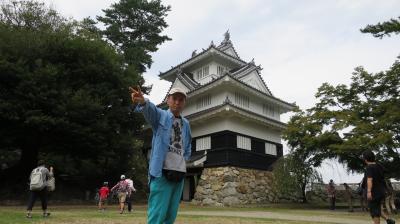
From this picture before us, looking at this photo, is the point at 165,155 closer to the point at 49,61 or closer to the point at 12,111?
the point at 12,111

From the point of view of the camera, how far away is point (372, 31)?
10445mm

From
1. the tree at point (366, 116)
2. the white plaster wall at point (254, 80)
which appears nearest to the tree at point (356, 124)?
the tree at point (366, 116)

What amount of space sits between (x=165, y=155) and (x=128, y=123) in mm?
22658

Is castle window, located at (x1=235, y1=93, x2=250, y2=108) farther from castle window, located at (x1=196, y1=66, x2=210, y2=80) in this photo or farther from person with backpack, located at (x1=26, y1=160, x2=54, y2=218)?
person with backpack, located at (x1=26, y1=160, x2=54, y2=218)

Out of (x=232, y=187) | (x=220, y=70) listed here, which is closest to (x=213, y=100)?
(x=220, y=70)

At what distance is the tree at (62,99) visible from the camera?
20.8m

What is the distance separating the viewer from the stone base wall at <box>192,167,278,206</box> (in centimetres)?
2553

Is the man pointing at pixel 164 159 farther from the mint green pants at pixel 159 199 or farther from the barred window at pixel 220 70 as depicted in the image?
the barred window at pixel 220 70

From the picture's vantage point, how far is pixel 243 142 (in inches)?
1094

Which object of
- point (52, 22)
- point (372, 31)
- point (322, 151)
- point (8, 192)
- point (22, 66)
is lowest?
point (8, 192)

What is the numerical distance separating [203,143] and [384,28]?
64.9 feet

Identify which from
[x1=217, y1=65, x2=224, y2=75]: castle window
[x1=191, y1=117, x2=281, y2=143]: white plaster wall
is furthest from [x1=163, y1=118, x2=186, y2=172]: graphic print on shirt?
[x1=217, y1=65, x2=224, y2=75]: castle window

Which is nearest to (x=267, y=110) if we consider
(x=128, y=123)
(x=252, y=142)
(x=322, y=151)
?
(x=252, y=142)

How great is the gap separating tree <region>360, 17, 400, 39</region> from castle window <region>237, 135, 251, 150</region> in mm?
17342
